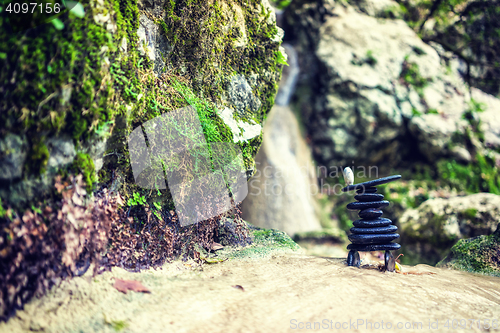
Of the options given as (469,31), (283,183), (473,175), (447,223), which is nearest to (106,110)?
(447,223)

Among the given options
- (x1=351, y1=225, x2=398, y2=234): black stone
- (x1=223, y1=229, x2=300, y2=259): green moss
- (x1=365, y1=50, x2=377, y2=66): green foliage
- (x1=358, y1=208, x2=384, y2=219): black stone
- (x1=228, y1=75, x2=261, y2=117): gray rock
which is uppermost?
(x1=365, y1=50, x2=377, y2=66): green foliage

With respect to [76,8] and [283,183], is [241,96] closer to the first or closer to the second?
[76,8]

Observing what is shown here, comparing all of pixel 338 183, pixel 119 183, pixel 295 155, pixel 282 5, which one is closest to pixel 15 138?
pixel 119 183

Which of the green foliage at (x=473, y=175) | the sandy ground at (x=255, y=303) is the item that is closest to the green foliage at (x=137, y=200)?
the sandy ground at (x=255, y=303)

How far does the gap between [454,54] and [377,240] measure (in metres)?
8.94

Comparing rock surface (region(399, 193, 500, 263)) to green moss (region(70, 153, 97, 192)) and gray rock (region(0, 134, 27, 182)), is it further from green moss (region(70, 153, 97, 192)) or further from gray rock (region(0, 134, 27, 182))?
gray rock (region(0, 134, 27, 182))

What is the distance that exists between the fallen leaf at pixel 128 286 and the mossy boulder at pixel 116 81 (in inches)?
30.9

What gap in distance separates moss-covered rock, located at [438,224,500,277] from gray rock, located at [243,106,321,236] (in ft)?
12.5

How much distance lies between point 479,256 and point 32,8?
555 centimetres

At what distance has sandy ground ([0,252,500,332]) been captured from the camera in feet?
6.46

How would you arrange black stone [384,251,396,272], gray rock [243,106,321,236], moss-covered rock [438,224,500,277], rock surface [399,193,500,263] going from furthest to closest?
gray rock [243,106,321,236] < rock surface [399,193,500,263] < moss-covered rock [438,224,500,277] < black stone [384,251,396,272]

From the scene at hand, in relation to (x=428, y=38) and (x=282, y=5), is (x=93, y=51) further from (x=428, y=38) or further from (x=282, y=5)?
(x=428, y=38)

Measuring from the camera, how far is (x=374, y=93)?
27.1ft

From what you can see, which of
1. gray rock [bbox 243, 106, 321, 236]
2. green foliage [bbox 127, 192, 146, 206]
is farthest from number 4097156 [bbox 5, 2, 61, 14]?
gray rock [bbox 243, 106, 321, 236]
